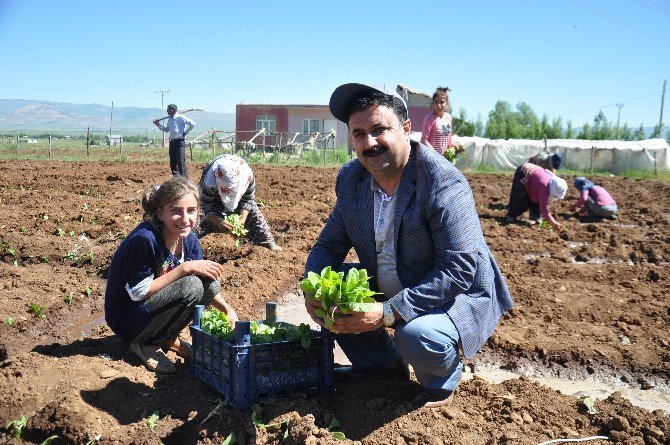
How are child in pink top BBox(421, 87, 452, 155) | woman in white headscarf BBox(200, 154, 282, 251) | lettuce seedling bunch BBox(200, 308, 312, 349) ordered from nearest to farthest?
1. lettuce seedling bunch BBox(200, 308, 312, 349)
2. woman in white headscarf BBox(200, 154, 282, 251)
3. child in pink top BBox(421, 87, 452, 155)

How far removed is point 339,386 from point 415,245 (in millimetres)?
991

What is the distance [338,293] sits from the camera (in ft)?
10.3

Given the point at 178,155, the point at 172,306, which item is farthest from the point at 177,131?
the point at 172,306

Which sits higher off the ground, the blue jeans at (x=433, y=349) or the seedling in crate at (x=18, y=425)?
the blue jeans at (x=433, y=349)

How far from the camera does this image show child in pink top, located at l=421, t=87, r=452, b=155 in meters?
9.07

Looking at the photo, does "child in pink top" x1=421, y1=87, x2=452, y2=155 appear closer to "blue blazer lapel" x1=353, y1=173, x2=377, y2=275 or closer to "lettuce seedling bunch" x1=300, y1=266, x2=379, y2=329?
"blue blazer lapel" x1=353, y1=173, x2=377, y2=275

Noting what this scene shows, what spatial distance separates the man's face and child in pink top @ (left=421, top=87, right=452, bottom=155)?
18.8 feet

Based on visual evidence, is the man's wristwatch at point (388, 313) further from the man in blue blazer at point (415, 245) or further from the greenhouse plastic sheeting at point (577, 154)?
the greenhouse plastic sheeting at point (577, 154)

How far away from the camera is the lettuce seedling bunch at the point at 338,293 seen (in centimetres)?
315

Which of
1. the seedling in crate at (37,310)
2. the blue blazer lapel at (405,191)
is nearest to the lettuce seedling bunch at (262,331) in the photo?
the blue blazer lapel at (405,191)

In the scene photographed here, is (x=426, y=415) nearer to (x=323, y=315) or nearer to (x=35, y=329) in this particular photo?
(x=323, y=315)

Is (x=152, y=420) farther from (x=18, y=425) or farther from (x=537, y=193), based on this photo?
(x=537, y=193)

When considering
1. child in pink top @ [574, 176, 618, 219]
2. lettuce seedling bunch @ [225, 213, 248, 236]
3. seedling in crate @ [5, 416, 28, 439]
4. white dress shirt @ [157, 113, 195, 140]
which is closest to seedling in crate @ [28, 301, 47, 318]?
lettuce seedling bunch @ [225, 213, 248, 236]

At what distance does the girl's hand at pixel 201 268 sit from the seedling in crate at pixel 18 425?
3.82 ft
